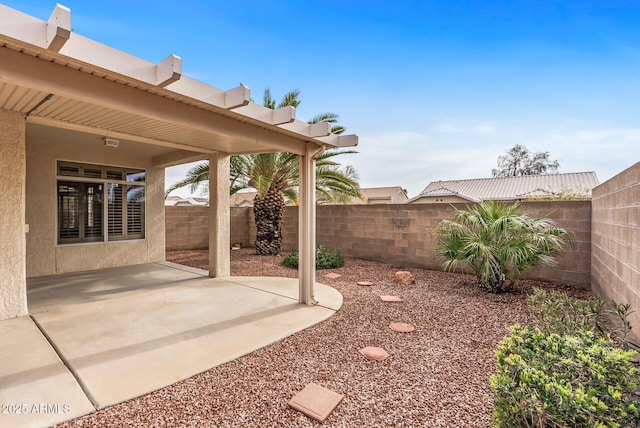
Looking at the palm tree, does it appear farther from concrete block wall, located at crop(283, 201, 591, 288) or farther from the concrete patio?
the concrete patio

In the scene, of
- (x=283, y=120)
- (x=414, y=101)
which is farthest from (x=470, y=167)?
(x=283, y=120)

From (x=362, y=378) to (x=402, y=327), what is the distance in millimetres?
1452

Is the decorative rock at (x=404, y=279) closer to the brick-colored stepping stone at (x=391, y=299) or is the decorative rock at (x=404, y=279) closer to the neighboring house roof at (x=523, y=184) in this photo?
the brick-colored stepping stone at (x=391, y=299)

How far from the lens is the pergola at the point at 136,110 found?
2.49 m

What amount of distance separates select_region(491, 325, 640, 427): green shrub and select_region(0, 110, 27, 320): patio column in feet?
19.4

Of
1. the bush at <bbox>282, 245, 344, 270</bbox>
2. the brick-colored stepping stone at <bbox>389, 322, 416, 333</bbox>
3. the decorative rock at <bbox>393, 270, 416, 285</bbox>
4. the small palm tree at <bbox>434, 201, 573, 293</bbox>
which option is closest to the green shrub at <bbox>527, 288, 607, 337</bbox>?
the brick-colored stepping stone at <bbox>389, 322, 416, 333</bbox>

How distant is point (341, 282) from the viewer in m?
6.84

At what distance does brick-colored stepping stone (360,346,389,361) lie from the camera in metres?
3.33

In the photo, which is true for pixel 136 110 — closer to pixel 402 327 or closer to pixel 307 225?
pixel 307 225

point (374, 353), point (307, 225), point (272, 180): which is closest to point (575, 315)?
point (374, 353)

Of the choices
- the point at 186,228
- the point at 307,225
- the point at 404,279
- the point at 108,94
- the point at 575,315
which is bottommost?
the point at 404,279

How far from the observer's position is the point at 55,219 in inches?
278

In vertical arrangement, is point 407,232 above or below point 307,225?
below

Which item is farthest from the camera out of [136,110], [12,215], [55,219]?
[55,219]
